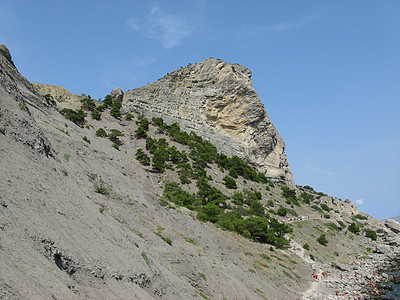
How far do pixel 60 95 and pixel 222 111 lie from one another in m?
27.7

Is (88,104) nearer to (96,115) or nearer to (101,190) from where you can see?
(96,115)

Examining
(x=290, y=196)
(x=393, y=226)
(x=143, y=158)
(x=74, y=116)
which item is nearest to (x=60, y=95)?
(x=74, y=116)

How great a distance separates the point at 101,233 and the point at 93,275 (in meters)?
2.79

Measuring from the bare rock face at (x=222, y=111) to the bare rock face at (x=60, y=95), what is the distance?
30.5 ft

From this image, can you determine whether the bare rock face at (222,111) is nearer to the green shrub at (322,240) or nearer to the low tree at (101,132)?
the low tree at (101,132)

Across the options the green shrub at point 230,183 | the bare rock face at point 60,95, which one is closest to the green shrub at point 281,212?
the green shrub at point 230,183

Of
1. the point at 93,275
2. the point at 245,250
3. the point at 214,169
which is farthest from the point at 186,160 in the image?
the point at 93,275

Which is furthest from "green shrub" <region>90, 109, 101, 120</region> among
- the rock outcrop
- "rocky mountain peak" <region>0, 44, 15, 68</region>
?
the rock outcrop

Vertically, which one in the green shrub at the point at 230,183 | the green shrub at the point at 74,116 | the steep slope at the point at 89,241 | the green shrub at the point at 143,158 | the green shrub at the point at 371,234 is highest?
the green shrub at the point at 371,234

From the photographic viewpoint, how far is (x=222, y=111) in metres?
58.0

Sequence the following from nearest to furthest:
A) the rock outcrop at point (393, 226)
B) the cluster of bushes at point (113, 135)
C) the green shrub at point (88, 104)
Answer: the cluster of bushes at point (113, 135) → the green shrub at point (88, 104) → the rock outcrop at point (393, 226)

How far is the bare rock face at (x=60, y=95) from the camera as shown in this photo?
48938 mm

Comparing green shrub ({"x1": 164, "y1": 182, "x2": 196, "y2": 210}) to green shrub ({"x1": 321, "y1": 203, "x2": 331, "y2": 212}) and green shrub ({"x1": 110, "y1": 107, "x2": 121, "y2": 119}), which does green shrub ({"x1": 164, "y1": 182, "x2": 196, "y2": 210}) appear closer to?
green shrub ({"x1": 110, "y1": 107, "x2": 121, "y2": 119})

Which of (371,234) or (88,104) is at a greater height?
(371,234)
